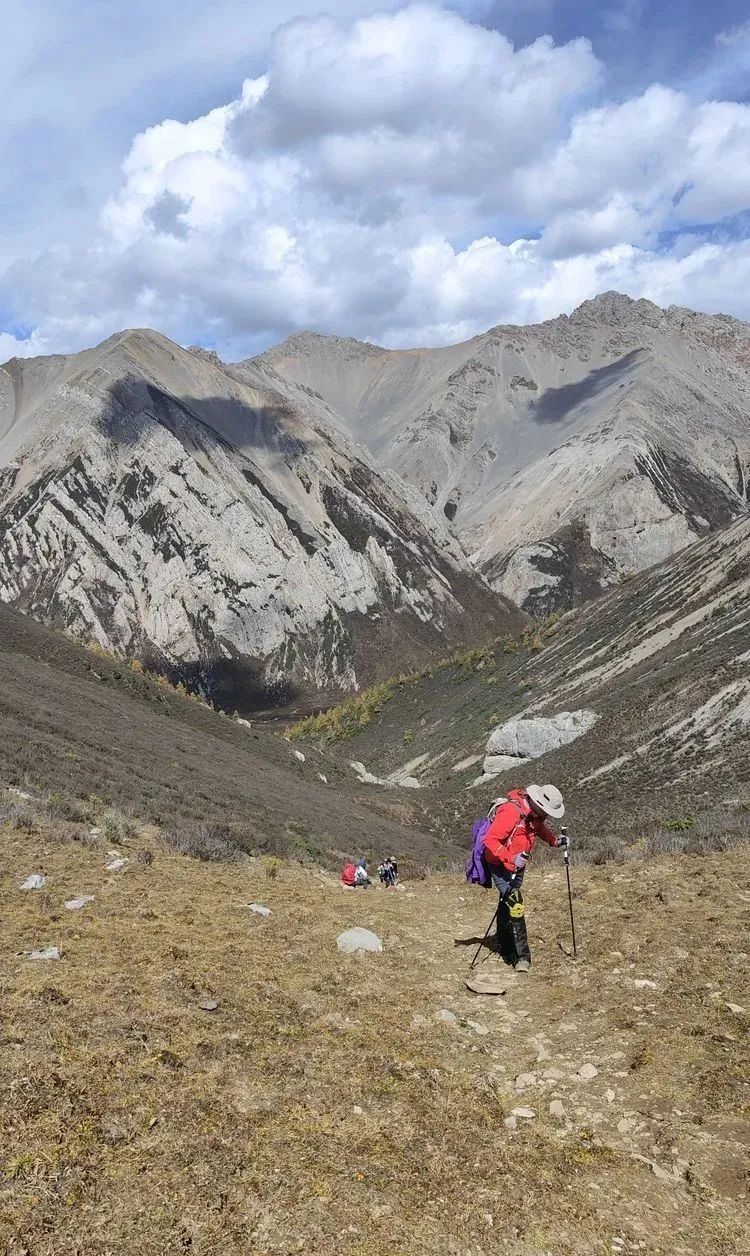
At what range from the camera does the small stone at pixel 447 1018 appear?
7.22 m

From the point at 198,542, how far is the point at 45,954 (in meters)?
114

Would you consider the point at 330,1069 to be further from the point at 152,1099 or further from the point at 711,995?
the point at 711,995

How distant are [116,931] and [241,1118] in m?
3.96

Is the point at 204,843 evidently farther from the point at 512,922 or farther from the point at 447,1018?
the point at 447,1018

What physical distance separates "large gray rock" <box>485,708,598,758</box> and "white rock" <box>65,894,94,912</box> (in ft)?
125

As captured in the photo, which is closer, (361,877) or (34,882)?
(34,882)

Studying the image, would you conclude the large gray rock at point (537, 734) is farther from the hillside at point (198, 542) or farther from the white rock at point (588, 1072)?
the hillside at point (198, 542)

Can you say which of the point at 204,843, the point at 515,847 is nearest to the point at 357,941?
the point at 515,847

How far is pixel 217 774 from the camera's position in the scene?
26.6m

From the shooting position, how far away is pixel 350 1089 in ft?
18.8

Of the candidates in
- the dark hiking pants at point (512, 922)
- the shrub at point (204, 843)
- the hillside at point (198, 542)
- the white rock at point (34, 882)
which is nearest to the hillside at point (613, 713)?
the dark hiking pants at point (512, 922)

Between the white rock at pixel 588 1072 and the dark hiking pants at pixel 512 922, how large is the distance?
8.34 ft

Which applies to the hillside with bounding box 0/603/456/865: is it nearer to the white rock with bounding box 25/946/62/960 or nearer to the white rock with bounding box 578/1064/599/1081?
the white rock with bounding box 25/946/62/960

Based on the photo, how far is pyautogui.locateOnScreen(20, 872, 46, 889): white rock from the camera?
387 inches
